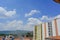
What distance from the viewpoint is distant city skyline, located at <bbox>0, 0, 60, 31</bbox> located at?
13.0ft

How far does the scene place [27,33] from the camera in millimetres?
4043

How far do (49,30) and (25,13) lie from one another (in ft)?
3.12

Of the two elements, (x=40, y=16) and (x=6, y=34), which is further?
(x=40, y=16)

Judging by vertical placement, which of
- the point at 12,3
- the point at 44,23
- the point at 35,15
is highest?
the point at 12,3

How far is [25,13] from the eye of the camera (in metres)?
4.09

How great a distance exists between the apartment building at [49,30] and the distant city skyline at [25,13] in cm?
14

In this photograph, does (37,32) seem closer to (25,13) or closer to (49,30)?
(49,30)

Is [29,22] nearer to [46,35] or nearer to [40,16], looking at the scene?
[40,16]

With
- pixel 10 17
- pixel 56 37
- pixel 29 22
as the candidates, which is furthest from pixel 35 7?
pixel 56 37

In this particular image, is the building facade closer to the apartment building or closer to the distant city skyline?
the apartment building

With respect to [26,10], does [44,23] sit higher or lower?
lower

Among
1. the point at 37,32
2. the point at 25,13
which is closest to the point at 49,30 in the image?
the point at 37,32

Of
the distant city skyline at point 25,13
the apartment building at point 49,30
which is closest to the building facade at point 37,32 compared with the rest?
the apartment building at point 49,30

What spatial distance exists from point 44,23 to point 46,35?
1.29 ft
